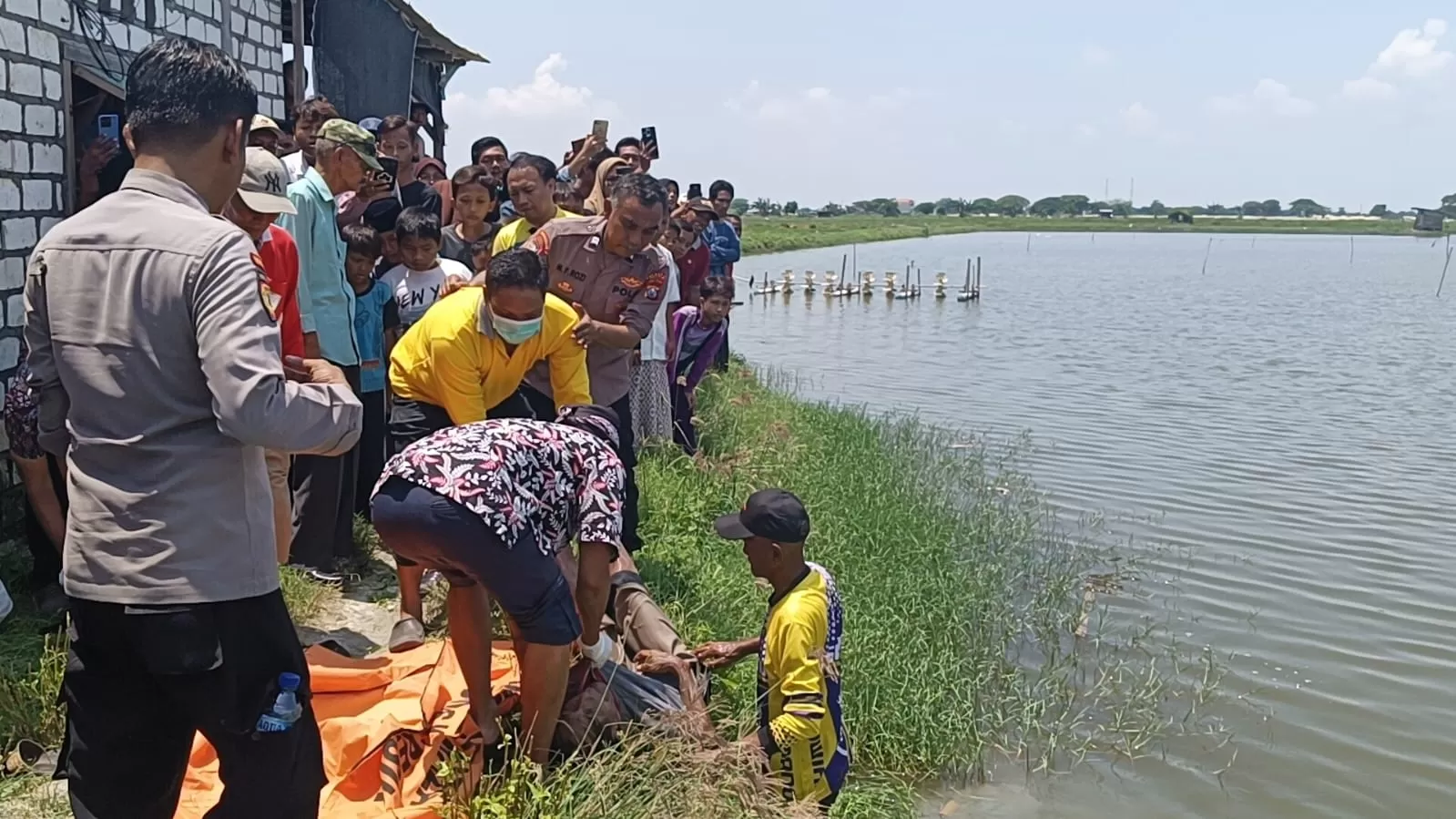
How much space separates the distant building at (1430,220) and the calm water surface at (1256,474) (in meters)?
65.5

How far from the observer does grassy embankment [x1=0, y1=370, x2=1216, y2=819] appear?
347 cm

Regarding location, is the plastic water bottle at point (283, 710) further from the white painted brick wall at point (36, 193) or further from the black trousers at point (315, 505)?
the white painted brick wall at point (36, 193)

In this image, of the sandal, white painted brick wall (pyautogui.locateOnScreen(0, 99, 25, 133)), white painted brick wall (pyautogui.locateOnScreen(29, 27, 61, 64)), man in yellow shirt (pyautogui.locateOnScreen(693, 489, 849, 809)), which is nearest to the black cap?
man in yellow shirt (pyautogui.locateOnScreen(693, 489, 849, 809))

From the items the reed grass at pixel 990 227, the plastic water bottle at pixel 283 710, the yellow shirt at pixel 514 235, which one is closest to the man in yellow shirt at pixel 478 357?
the yellow shirt at pixel 514 235

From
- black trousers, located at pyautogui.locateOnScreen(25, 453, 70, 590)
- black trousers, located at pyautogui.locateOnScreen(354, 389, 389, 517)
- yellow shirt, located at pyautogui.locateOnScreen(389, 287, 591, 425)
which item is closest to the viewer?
yellow shirt, located at pyautogui.locateOnScreen(389, 287, 591, 425)

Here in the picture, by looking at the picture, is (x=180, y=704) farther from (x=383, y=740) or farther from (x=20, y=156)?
(x=20, y=156)

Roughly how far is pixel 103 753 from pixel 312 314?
9.56 feet

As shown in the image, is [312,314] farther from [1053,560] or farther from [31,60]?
[1053,560]

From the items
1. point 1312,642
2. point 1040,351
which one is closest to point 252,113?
point 1312,642

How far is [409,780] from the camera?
11.5 feet

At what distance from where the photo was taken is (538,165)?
241 inches

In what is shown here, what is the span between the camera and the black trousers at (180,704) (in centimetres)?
232

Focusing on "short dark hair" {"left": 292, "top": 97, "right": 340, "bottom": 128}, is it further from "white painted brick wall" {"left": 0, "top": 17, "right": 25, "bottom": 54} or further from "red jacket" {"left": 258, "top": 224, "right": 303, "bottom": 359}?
"red jacket" {"left": 258, "top": 224, "right": 303, "bottom": 359}

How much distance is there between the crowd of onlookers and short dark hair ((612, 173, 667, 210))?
0.02 metres
